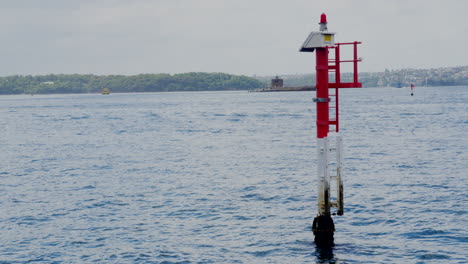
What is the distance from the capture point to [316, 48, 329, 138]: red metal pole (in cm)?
1623

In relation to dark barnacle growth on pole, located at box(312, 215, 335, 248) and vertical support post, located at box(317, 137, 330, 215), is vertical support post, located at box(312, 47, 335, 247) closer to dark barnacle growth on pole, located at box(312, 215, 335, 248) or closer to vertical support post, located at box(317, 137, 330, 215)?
vertical support post, located at box(317, 137, 330, 215)

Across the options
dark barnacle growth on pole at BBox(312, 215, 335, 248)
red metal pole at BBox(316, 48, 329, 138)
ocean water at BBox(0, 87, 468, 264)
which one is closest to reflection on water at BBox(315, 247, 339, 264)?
ocean water at BBox(0, 87, 468, 264)

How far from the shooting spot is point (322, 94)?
53.5 feet

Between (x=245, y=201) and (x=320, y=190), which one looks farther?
(x=245, y=201)

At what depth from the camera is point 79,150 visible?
48.8 metres

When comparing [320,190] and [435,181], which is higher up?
[320,190]

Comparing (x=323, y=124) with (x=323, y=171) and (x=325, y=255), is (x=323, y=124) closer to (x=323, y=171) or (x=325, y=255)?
(x=323, y=171)

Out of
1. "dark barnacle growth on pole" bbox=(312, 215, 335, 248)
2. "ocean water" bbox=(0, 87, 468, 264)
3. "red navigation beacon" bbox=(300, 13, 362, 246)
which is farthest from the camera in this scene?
"ocean water" bbox=(0, 87, 468, 264)

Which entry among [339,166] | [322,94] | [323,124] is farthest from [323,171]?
[322,94]

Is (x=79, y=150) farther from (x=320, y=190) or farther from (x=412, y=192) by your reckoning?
(x=320, y=190)

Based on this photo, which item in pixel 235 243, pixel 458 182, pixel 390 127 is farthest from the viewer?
pixel 390 127

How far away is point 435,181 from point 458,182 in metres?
1.08

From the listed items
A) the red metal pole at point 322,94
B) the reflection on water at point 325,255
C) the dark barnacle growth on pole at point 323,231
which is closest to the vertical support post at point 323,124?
the red metal pole at point 322,94

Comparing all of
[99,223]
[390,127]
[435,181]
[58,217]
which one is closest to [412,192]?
[435,181]
